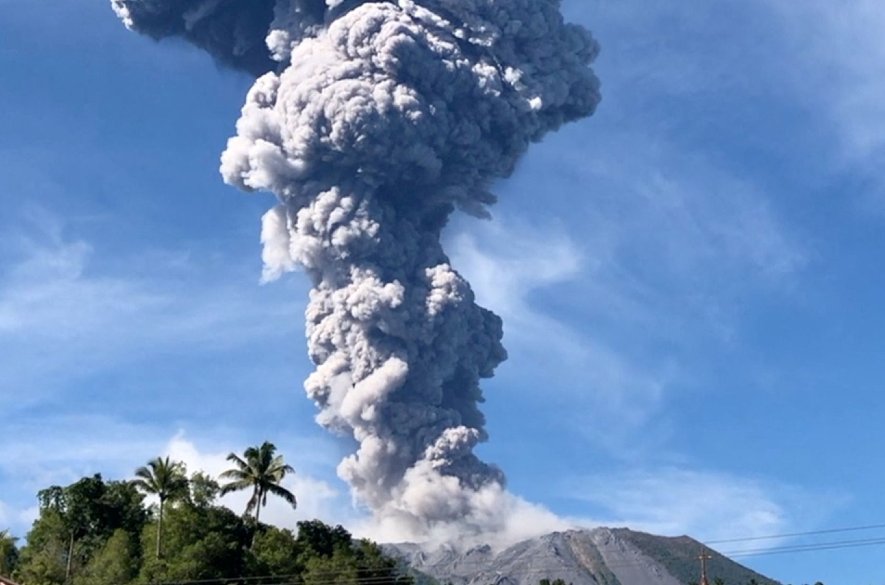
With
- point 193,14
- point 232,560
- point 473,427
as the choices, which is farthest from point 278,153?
point 232,560

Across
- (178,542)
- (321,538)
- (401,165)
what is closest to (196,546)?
(178,542)

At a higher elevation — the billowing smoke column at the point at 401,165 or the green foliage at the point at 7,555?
the billowing smoke column at the point at 401,165

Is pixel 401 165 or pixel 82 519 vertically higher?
pixel 401 165

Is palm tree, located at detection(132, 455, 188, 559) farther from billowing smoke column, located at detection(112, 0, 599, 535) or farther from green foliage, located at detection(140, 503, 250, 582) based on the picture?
billowing smoke column, located at detection(112, 0, 599, 535)

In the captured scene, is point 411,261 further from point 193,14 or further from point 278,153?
point 193,14

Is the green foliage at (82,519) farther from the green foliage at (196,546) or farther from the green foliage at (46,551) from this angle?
the green foliage at (196,546)

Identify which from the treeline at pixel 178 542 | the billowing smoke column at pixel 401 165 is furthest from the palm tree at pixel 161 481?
the billowing smoke column at pixel 401 165

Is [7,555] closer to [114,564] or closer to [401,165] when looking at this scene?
[114,564]
